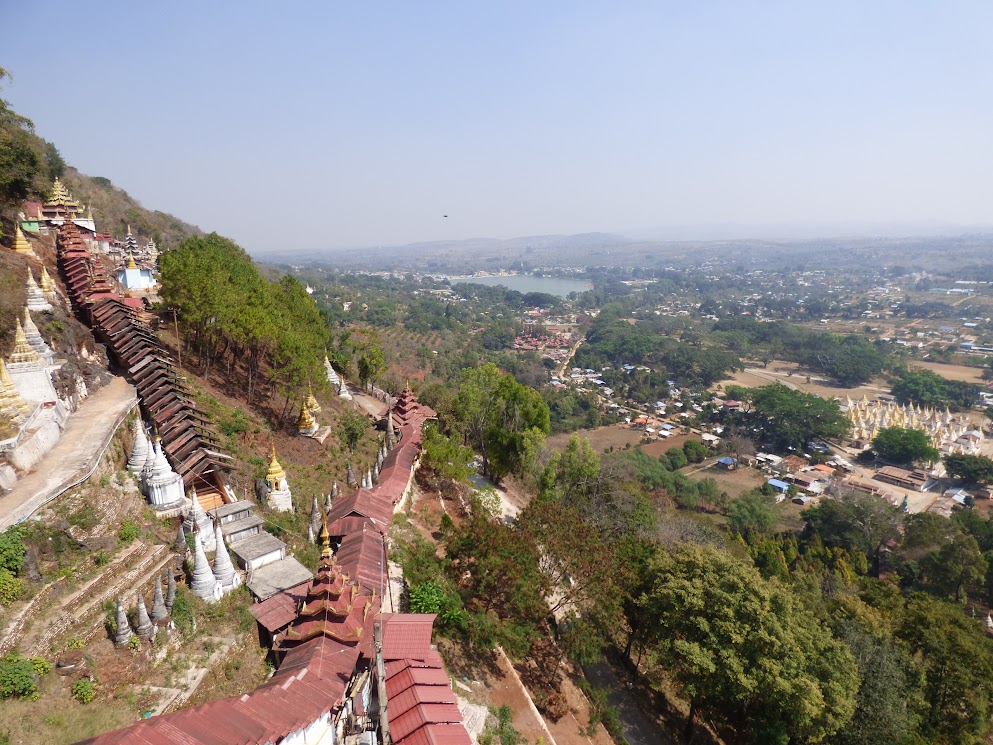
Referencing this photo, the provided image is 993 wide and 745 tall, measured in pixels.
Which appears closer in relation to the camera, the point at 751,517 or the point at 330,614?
the point at 330,614

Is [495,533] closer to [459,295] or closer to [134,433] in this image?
[134,433]

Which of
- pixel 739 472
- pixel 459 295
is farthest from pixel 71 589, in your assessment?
pixel 459 295

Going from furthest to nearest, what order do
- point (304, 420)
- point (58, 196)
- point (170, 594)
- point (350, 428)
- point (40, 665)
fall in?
point (58, 196) → point (350, 428) → point (304, 420) → point (170, 594) → point (40, 665)

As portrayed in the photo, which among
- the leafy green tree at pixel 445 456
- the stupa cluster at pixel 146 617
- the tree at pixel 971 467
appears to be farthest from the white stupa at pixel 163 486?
the tree at pixel 971 467

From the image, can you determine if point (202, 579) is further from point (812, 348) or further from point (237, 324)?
point (812, 348)

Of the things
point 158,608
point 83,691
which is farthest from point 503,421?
point 83,691

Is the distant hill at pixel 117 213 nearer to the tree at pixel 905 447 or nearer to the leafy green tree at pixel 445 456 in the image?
the leafy green tree at pixel 445 456

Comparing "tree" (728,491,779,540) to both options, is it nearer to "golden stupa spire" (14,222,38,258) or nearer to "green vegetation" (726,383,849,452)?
"green vegetation" (726,383,849,452)
